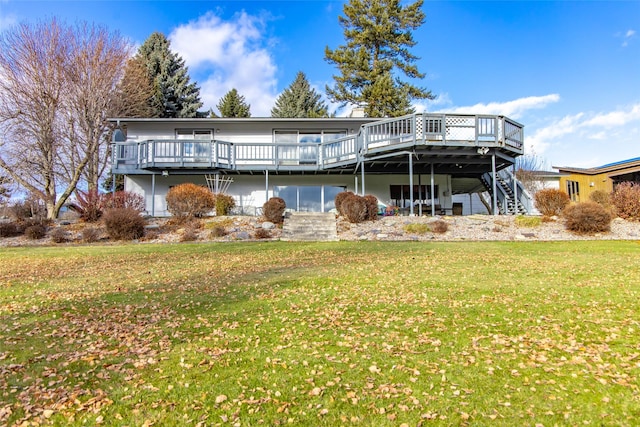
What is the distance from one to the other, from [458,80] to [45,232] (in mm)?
27194

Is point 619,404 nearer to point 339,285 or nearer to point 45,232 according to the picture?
point 339,285

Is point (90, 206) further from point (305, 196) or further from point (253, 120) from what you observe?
point (305, 196)

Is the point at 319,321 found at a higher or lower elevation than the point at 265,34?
lower

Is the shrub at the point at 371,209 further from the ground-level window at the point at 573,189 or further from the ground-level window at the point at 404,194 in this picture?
the ground-level window at the point at 573,189

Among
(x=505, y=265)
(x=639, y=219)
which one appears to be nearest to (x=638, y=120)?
(x=639, y=219)

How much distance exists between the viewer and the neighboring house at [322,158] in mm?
16406

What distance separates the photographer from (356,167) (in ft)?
62.6

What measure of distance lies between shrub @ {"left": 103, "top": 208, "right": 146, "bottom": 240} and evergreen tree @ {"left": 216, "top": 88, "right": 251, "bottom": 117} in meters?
27.0

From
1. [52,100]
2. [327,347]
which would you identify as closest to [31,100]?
[52,100]

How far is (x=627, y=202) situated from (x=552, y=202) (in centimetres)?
253

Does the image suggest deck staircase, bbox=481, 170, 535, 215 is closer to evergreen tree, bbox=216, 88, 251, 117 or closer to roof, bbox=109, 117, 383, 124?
roof, bbox=109, 117, 383, 124

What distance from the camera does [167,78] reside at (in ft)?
110

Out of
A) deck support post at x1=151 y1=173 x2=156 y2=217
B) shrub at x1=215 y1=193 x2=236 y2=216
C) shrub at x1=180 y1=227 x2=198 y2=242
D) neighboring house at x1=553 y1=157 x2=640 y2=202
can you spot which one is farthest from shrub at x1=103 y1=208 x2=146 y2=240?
neighboring house at x1=553 y1=157 x2=640 y2=202

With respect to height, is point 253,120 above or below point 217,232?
above
